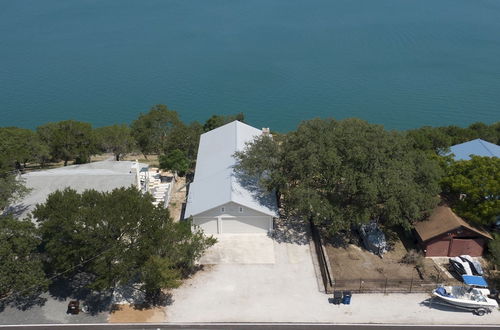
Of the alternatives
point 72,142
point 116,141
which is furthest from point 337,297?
point 72,142

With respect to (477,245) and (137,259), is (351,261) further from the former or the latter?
→ (137,259)

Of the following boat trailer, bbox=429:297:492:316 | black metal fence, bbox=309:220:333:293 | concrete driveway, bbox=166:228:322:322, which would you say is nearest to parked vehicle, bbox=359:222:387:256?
black metal fence, bbox=309:220:333:293

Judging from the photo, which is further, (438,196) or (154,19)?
(154,19)

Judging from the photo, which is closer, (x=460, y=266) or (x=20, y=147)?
(x=460, y=266)

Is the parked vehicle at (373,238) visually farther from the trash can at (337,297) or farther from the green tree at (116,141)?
the green tree at (116,141)

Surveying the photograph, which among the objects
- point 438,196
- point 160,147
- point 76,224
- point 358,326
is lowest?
point 358,326

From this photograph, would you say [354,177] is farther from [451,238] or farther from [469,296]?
[469,296]

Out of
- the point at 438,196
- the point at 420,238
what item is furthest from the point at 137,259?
the point at 438,196

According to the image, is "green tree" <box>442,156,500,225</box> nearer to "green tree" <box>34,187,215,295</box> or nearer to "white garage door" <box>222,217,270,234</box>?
"white garage door" <box>222,217,270,234</box>
